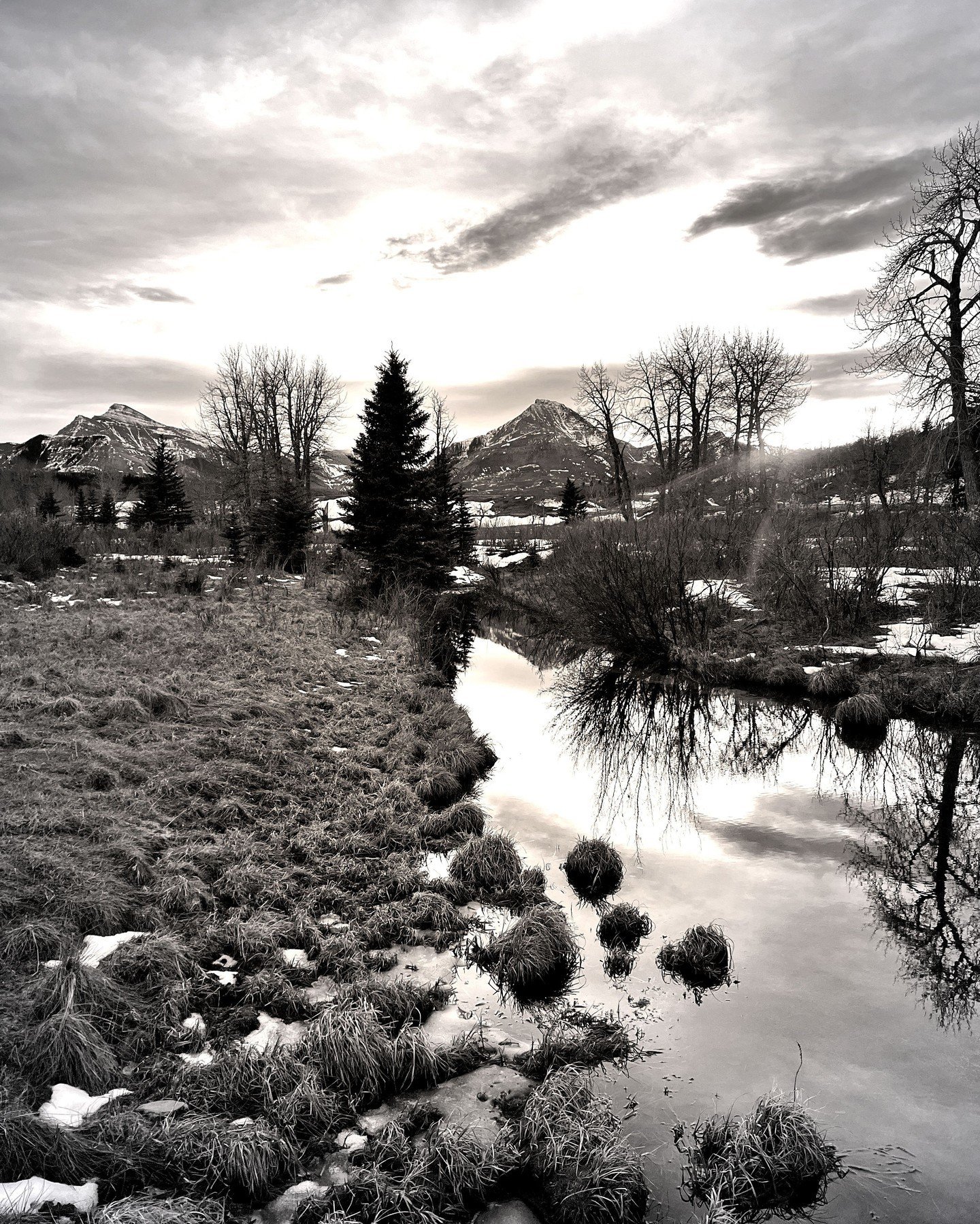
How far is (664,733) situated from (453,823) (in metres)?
5.23

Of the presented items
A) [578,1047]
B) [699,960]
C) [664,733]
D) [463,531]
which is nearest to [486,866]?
[699,960]

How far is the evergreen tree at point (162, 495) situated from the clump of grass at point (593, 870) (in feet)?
121

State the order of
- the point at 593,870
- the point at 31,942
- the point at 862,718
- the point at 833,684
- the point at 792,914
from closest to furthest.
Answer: the point at 31,942 < the point at 792,914 < the point at 593,870 < the point at 862,718 < the point at 833,684

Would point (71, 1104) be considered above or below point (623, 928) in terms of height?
above

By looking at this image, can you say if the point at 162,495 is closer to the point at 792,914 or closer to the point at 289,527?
the point at 289,527

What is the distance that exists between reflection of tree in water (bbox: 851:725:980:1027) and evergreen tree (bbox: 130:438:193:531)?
37454mm

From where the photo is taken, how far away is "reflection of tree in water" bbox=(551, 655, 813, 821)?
9438 mm

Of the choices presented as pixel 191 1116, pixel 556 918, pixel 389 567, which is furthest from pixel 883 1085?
pixel 389 567

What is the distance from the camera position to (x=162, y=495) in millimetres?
41000

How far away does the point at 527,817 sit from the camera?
8211 mm

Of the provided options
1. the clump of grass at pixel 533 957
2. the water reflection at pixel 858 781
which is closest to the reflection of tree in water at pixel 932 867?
the water reflection at pixel 858 781

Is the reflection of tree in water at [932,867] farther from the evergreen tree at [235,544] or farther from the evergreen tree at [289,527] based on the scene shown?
the evergreen tree at [289,527]

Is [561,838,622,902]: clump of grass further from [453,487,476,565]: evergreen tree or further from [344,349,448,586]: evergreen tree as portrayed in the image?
[453,487,476,565]: evergreen tree

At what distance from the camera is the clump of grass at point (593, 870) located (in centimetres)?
648
